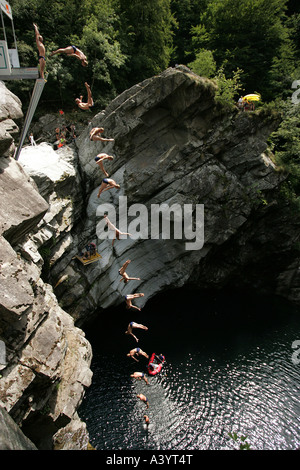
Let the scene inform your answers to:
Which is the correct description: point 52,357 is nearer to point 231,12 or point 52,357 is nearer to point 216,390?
point 216,390

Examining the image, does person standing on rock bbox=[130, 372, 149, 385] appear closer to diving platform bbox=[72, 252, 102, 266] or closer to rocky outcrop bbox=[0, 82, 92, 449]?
rocky outcrop bbox=[0, 82, 92, 449]

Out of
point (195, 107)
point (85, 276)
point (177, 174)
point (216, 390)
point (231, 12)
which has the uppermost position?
point (231, 12)

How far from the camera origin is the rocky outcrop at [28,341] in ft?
28.2

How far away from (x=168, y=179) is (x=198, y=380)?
12783 millimetres

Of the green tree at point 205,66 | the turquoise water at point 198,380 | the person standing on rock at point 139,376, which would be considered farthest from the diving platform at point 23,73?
the turquoise water at point 198,380

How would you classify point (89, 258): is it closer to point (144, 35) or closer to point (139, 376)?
point (139, 376)

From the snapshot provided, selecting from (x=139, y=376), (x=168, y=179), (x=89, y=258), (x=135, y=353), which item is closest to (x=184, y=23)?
(x=168, y=179)

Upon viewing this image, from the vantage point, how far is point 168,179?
18.5 meters

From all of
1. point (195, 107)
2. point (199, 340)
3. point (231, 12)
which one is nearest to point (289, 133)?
point (195, 107)

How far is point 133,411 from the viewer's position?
14.4 m

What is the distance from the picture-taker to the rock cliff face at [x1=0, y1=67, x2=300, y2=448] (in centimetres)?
1479

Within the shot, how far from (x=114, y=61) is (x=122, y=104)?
653 centimetres

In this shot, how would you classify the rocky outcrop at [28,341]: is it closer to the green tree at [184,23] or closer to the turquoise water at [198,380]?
the turquoise water at [198,380]

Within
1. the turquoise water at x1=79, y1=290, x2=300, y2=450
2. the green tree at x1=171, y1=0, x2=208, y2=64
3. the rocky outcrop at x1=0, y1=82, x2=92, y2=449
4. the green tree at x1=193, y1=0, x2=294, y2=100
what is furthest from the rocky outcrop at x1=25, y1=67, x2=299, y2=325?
the green tree at x1=171, y1=0, x2=208, y2=64
